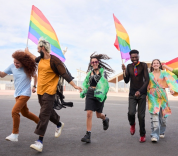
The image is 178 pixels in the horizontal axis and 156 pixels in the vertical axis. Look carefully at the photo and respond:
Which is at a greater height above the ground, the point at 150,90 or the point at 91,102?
the point at 150,90

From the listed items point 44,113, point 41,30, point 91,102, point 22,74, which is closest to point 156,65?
point 91,102

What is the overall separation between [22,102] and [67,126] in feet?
7.34

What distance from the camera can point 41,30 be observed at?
6.45m

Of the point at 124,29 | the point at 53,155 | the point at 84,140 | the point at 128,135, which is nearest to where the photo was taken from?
the point at 53,155

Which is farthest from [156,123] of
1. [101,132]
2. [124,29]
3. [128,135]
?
[124,29]

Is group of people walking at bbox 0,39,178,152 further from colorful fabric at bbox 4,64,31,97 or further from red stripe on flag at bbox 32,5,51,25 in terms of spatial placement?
red stripe on flag at bbox 32,5,51,25

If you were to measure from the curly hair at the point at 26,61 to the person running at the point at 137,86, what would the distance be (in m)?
1.84

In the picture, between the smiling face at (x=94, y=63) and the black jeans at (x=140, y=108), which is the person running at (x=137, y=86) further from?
the smiling face at (x=94, y=63)

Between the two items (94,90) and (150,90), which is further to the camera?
(150,90)

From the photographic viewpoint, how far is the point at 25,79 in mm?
4863

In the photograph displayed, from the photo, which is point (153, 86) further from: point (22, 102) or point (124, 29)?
point (22, 102)

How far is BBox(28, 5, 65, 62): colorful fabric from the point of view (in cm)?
598

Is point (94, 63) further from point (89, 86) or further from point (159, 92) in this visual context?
point (159, 92)

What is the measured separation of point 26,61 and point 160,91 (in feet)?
9.02
